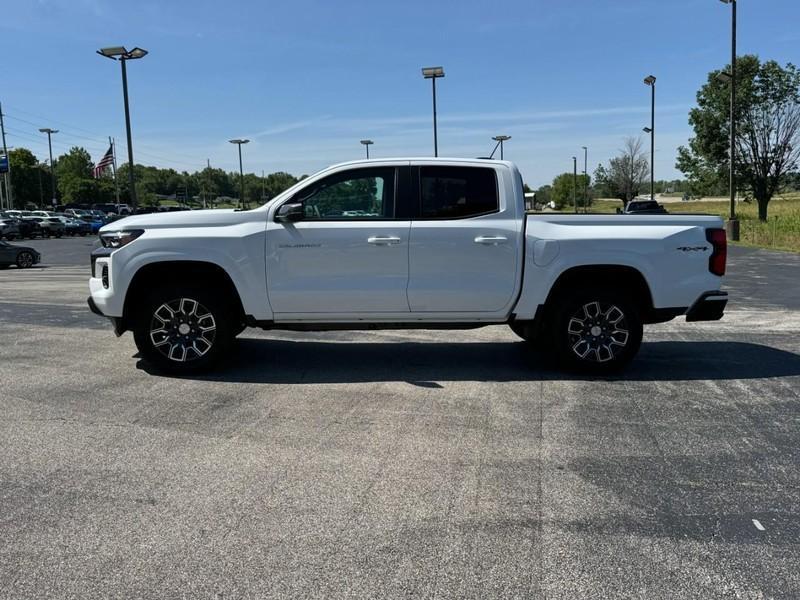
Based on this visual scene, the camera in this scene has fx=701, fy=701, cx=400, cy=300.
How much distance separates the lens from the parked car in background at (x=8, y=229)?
42903mm

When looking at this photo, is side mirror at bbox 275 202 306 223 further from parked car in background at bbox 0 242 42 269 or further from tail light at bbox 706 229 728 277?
parked car in background at bbox 0 242 42 269

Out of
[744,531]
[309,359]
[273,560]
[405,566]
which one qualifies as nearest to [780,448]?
[744,531]

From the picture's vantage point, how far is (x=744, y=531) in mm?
3566

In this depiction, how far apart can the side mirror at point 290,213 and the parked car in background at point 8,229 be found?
4302cm

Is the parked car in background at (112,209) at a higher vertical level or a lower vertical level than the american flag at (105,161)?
lower

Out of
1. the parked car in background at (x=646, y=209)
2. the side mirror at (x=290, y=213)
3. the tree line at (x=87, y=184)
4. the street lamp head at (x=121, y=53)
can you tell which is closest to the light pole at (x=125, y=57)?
the street lamp head at (x=121, y=53)

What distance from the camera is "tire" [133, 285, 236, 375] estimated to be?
6617 millimetres

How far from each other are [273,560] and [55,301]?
35.1 ft

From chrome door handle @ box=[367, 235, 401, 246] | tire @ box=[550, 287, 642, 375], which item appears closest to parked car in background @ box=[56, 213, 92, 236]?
chrome door handle @ box=[367, 235, 401, 246]

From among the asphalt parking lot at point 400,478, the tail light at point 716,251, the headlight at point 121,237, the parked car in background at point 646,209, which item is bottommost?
the asphalt parking lot at point 400,478

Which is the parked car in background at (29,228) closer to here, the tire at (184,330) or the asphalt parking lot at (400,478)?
the asphalt parking lot at (400,478)

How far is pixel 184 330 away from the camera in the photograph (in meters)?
6.68

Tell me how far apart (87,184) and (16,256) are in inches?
3840

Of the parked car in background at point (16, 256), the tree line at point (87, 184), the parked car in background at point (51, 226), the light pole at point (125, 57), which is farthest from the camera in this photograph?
the tree line at point (87, 184)
